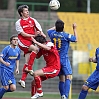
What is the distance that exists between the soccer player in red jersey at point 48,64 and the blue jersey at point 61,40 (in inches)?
19.3

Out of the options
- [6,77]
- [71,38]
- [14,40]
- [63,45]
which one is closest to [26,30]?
[14,40]

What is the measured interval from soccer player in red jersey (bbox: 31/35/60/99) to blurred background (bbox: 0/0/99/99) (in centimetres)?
734

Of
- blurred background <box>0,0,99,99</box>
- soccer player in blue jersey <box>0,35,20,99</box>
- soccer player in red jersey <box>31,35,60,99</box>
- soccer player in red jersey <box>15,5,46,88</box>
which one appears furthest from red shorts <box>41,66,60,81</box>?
blurred background <box>0,0,99,99</box>

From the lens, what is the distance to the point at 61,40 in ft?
44.3

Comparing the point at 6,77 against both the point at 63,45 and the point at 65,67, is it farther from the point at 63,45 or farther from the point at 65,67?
the point at 63,45

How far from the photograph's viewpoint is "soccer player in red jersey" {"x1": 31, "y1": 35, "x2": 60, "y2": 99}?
12836 mm

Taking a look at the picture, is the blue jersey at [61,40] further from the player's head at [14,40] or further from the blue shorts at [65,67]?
the player's head at [14,40]

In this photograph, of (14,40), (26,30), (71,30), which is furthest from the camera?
(71,30)

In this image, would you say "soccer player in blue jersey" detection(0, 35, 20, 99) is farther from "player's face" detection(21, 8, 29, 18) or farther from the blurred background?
the blurred background

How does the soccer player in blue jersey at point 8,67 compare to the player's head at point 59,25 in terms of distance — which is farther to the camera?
the soccer player in blue jersey at point 8,67

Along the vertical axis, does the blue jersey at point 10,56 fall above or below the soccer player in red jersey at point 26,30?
below

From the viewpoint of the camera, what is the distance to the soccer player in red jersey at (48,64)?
12.8 metres

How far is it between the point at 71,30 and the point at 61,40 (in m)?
12.6

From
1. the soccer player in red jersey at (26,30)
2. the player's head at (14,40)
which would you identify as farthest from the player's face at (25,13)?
the player's head at (14,40)
